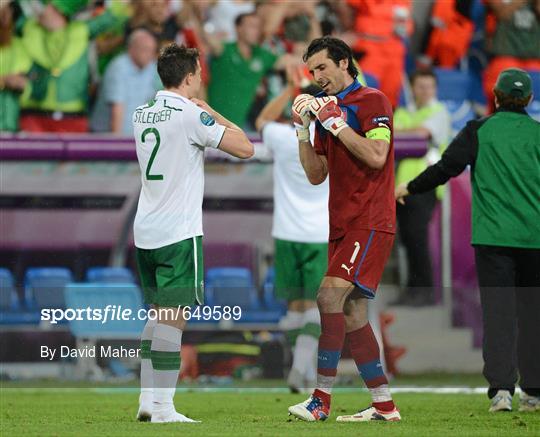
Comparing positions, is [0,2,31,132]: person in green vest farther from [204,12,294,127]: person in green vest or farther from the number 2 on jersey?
the number 2 on jersey

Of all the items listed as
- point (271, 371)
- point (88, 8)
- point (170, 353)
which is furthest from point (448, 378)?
point (88, 8)

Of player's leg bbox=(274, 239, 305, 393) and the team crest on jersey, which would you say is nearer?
the team crest on jersey

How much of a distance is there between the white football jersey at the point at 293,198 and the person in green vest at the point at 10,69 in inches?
115

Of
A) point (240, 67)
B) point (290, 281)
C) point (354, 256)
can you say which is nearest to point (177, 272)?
point (354, 256)

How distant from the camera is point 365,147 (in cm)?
736

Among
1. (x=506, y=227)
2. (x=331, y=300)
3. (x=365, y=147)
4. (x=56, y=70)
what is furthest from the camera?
(x=56, y=70)

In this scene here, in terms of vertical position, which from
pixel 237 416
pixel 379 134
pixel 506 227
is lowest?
pixel 237 416

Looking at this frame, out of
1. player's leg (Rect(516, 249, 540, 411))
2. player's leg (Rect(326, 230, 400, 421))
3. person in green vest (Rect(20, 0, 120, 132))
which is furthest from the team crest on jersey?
person in green vest (Rect(20, 0, 120, 132))

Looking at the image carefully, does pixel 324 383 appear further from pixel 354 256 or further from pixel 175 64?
pixel 175 64

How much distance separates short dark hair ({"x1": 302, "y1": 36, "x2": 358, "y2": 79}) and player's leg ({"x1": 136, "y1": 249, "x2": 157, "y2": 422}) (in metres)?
1.53

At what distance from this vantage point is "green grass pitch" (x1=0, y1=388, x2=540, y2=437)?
6.93 m

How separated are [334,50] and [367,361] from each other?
1.83 m

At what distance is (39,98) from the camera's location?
12711mm

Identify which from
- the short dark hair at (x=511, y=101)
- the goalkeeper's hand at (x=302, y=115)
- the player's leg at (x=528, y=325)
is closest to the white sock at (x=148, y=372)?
the goalkeeper's hand at (x=302, y=115)
